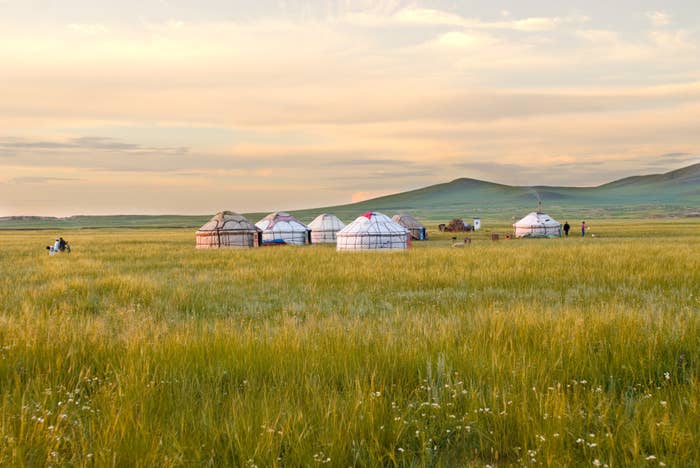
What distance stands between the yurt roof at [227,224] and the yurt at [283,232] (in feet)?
11.1

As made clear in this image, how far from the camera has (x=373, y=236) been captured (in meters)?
35.4

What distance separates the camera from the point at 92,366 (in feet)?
16.4

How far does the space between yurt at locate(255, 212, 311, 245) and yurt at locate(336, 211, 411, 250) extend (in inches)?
423

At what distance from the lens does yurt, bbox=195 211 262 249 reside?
40719 millimetres

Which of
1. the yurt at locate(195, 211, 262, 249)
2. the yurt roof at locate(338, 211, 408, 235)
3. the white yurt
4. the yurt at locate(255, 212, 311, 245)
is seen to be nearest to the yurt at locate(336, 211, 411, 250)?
the yurt roof at locate(338, 211, 408, 235)

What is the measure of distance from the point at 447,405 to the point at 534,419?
61 centimetres

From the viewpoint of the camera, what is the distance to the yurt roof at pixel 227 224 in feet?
135

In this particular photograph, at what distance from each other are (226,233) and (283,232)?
21.1ft

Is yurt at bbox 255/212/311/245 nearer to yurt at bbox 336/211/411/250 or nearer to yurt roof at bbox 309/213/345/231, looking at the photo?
yurt roof at bbox 309/213/345/231

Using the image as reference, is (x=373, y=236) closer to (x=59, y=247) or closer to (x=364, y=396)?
(x=59, y=247)

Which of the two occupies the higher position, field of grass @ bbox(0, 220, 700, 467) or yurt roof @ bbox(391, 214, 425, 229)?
yurt roof @ bbox(391, 214, 425, 229)

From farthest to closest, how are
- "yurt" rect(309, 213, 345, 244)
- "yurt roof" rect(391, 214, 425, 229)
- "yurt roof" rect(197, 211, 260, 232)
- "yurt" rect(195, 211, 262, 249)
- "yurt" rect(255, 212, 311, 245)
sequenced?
"yurt roof" rect(391, 214, 425, 229)
"yurt" rect(309, 213, 345, 244)
"yurt" rect(255, 212, 311, 245)
"yurt roof" rect(197, 211, 260, 232)
"yurt" rect(195, 211, 262, 249)

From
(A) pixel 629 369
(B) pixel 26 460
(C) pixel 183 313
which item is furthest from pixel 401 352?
(C) pixel 183 313

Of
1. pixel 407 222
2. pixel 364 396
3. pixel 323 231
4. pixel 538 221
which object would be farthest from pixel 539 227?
pixel 364 396
